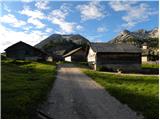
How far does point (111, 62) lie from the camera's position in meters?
53.7

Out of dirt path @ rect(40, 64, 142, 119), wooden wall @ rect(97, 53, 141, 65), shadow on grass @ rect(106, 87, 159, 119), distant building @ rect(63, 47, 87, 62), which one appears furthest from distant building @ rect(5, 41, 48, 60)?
dirt path @ rect(40, 64, 142, 119)

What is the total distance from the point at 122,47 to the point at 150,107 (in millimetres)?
40155

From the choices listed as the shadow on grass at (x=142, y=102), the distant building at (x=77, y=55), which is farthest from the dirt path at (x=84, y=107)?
the distant building at (x=77, y=55)

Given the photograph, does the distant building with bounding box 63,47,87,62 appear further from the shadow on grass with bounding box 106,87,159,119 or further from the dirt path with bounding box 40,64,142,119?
the dirt path with bounding box 40,64,142,119

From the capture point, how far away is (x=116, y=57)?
5397cm

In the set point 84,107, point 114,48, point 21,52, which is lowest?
point 84,107

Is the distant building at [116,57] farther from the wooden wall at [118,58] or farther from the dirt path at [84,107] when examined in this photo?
the dirt path at [84,107]

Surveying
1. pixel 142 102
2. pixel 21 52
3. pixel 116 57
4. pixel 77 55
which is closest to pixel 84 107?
pixel 142 102

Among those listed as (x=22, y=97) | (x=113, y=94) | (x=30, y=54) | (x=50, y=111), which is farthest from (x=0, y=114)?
(x=30, y=54)

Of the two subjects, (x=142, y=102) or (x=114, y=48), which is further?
(x=114, y=48)

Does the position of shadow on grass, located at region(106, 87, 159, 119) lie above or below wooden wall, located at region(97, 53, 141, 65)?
below

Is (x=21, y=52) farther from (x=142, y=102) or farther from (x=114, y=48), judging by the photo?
(x=142, y=102)

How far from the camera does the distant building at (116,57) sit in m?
53.4

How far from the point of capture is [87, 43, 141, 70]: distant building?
5341 cm
